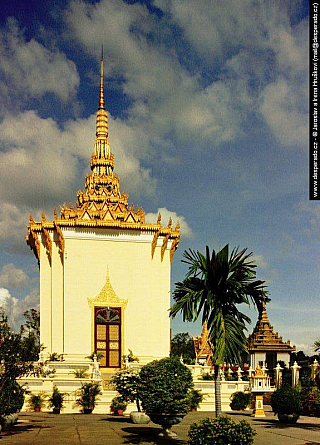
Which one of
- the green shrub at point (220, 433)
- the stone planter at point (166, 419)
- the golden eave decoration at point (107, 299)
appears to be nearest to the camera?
the green shrub at point (220, 433)

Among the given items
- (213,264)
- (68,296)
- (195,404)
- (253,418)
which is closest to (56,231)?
(68,296)

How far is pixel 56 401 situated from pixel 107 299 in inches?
359

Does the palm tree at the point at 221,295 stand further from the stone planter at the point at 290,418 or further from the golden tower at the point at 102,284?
the golden tower at the point at 102,284

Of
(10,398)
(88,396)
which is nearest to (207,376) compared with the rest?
(88,396)

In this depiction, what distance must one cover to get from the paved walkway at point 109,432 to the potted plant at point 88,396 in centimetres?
225

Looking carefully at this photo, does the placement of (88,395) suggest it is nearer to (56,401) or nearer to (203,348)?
(56,401)

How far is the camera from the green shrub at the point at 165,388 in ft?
51.6

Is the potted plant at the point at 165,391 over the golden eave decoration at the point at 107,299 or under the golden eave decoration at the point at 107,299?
under

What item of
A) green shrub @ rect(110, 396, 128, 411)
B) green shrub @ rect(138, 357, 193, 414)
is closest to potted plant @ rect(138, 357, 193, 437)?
green shrub @ rect(138, 357, 193, 414)

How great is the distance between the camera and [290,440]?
16484mm

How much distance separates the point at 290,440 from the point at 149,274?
1804cm

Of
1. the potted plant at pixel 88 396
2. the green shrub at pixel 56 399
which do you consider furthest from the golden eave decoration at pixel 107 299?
the green shrub at pixel 56 399

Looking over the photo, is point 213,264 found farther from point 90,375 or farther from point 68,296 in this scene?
point 68,296

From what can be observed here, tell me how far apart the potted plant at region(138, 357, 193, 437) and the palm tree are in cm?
104
